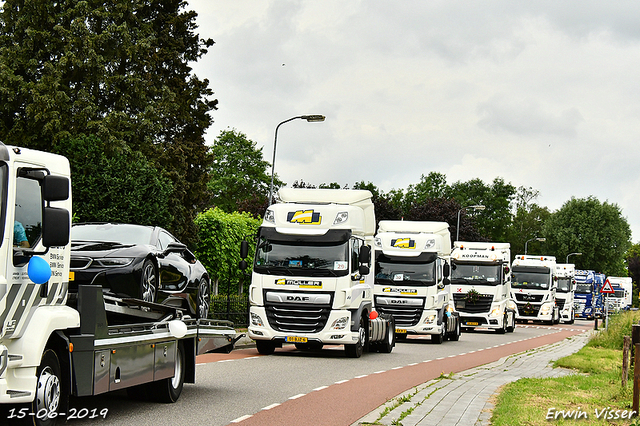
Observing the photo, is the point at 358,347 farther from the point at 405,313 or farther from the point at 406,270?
the point at 406,270

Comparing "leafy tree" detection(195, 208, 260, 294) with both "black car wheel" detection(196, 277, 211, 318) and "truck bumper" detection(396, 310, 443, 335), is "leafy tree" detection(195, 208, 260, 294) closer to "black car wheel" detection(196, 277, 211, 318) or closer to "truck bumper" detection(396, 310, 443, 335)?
"truck bumper" detection(396, 310, 443, 335)

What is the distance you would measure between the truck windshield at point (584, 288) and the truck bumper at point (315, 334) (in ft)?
156

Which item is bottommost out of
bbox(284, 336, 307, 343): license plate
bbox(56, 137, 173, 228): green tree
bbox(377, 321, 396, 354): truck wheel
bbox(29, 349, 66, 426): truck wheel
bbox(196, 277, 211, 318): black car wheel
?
bbox(377, 321, 396, 354): truck wheel

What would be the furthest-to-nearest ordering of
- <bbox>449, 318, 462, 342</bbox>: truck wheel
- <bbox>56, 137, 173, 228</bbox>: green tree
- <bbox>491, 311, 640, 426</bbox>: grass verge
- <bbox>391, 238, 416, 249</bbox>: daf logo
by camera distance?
1. <bbox>56, 137, 173, 228</bbox>: green tree
2. <bbox>449, 318, 462, 342</bbox>: truck wheel
3. <bbox>391, 238, 416, 249</bbox>: daf logo
4. <bbox>491, 311, 640, 426</bbox>: grass verge

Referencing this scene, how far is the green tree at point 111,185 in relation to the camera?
34469mm

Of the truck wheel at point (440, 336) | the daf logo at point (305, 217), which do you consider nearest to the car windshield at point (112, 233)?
the daf logo at point (305, 217)

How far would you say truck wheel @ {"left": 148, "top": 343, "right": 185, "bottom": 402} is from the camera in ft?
34.7

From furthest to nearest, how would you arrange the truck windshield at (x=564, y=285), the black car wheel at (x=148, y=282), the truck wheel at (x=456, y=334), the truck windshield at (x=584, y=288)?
1. the truck windshield at (x=584, y=288)
2. the truck windshield at (x=564, y=285)
3. the truck wheel at (x=456, y=334)
4. the black car wheel at (x=148, y=282)

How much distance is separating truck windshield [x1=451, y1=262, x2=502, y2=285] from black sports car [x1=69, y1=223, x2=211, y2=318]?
2412cm

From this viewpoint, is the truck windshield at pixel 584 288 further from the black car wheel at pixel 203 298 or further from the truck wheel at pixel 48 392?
the truck wheel at pixel 48 392

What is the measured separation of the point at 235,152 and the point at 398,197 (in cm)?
3438

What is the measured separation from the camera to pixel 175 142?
4306cm

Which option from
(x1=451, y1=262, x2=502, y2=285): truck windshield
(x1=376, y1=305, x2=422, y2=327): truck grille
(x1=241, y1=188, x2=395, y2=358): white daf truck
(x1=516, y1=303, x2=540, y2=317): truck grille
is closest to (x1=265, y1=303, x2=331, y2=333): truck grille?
(x1=241, y1=188, x2=395, y2=358): white daf truck

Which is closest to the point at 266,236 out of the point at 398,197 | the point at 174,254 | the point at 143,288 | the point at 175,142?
the point at 174,254
